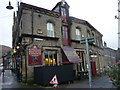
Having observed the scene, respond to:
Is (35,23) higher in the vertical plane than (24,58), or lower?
higher

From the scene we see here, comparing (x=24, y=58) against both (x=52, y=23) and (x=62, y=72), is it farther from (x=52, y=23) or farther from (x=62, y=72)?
(x=52, y=23)

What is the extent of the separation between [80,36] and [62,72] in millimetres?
8989

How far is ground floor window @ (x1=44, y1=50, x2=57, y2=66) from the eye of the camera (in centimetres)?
1558

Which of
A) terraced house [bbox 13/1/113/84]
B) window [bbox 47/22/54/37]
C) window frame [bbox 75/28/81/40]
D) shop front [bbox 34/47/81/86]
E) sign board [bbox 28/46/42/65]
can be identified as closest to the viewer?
shop front [bbox 34/47/81/86]

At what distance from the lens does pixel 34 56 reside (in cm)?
1434

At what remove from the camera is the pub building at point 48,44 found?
13.3 m

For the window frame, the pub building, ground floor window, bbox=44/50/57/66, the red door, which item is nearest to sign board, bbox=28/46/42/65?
the pub building

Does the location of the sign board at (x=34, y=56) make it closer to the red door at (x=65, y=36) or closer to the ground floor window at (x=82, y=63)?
the red door at (x=65, y=36)

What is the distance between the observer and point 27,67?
44.9 feet

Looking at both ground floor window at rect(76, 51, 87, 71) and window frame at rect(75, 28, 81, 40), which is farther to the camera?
window frame at rect(75, 28, 81, 40)

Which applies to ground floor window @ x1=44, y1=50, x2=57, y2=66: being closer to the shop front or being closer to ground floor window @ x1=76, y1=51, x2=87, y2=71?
the shop front

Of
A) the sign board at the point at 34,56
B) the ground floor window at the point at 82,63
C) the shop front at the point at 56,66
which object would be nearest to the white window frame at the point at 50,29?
the shop front at the point at 56,66

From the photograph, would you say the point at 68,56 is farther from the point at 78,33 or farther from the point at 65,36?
the point at 78,33

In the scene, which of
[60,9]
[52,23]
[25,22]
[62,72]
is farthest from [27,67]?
[60,9]
